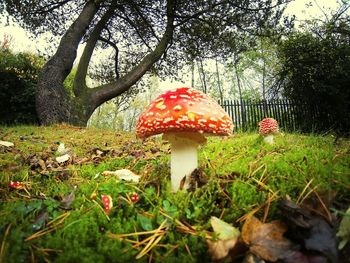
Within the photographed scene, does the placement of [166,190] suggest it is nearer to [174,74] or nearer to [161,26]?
[161,26]

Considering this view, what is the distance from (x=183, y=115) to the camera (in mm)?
1448

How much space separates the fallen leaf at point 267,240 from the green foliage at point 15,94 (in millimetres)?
9659

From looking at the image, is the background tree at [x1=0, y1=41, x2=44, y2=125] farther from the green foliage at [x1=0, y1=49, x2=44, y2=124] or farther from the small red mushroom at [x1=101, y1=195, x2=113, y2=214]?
the small red mushroom at [x1=101, y1=195, x2=113, y2=214]

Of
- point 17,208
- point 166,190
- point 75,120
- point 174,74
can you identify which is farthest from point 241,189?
point 174,74

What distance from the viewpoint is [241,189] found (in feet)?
4.84

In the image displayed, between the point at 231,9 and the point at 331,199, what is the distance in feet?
35.6

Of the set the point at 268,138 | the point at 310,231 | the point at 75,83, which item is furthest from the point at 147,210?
the point at 75,83

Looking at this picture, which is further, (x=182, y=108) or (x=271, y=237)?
(x=182, y=108)

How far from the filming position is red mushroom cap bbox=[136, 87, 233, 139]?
1.45 metres

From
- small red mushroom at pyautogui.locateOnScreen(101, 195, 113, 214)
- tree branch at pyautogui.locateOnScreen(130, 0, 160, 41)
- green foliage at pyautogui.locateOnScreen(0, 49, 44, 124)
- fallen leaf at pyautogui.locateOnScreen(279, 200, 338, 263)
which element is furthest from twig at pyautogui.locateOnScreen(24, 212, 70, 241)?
tree branch at pyautogui.locateOnScreen(130, 0, 160, 41)

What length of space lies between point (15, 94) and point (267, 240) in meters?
10.2

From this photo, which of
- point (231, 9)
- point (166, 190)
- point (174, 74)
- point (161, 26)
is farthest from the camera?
point (174, 74)

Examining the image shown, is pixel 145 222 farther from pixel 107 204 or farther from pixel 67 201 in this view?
pixel 67 201

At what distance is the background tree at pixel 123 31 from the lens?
909 cm
